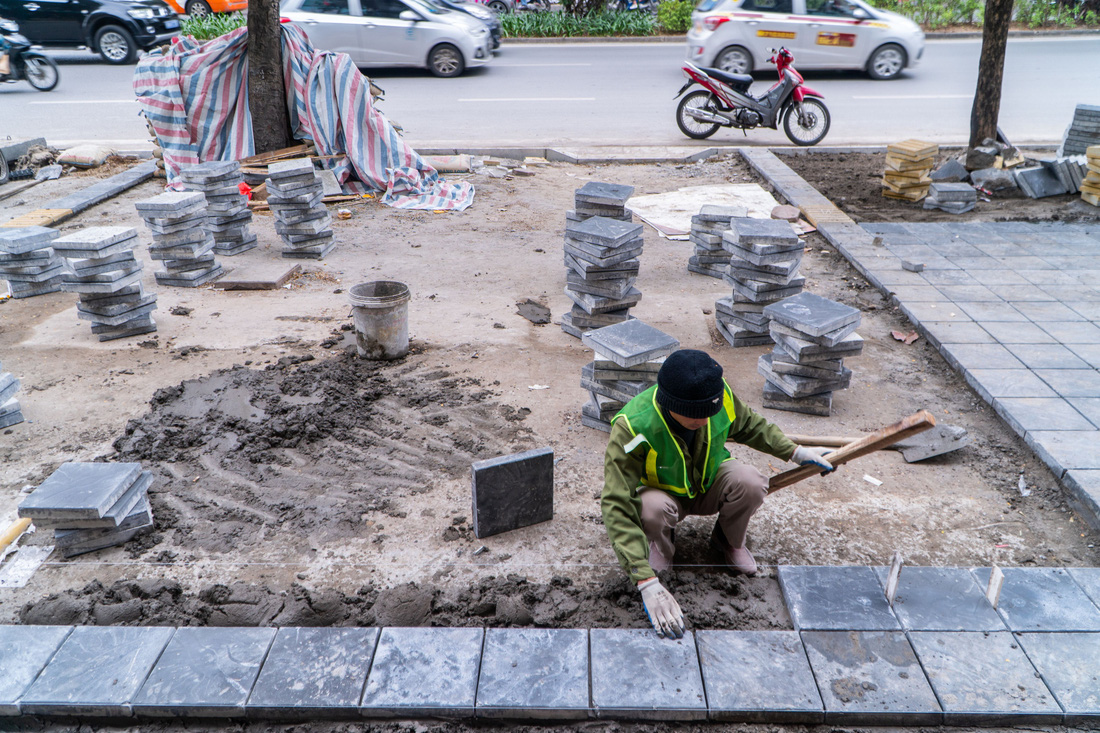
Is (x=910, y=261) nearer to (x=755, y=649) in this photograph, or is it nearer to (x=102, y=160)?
(x=755, y=649)

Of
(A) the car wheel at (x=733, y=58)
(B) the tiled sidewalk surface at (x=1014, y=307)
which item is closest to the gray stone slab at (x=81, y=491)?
(B) the tiled sidewalk surface at (x=1014, y=307)

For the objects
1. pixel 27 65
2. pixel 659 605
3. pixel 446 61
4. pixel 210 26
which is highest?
pixel 210 26

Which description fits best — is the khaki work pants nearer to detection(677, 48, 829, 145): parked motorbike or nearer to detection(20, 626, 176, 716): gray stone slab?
detection(20, 626, 176, 716): gray stone slab

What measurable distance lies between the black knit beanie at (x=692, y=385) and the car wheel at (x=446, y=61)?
565 inches

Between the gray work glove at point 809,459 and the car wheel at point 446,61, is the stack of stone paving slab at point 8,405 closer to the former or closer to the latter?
the gray work glove at point 809,459

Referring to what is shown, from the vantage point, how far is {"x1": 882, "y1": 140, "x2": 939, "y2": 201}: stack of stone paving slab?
347 inches

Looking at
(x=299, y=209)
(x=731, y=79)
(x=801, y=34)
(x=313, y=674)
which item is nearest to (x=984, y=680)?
(x=313, y=674)

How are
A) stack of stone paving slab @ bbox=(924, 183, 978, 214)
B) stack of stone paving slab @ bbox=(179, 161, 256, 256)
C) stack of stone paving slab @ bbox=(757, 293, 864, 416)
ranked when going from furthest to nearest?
stack of stone paving slab @ bbox=(924, 183, 978, 214) < stack of stone paving slab @ bbox=(179, 161, 256, 256) < stack of stone paving slab @ bbox=(757, 293, 864, 416)

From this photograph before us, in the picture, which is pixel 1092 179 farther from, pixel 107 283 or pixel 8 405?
pixel 8 405

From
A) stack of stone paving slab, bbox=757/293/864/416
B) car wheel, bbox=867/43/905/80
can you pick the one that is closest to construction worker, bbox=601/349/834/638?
stack of stone paving slab, bbox=757/293/864/416

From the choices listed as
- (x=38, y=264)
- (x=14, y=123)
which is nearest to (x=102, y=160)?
(x=14, y=123)

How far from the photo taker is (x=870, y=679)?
2.97 m

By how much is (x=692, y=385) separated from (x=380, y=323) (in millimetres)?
3015

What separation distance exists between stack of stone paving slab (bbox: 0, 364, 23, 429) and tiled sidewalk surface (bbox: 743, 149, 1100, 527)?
6.08 metres
